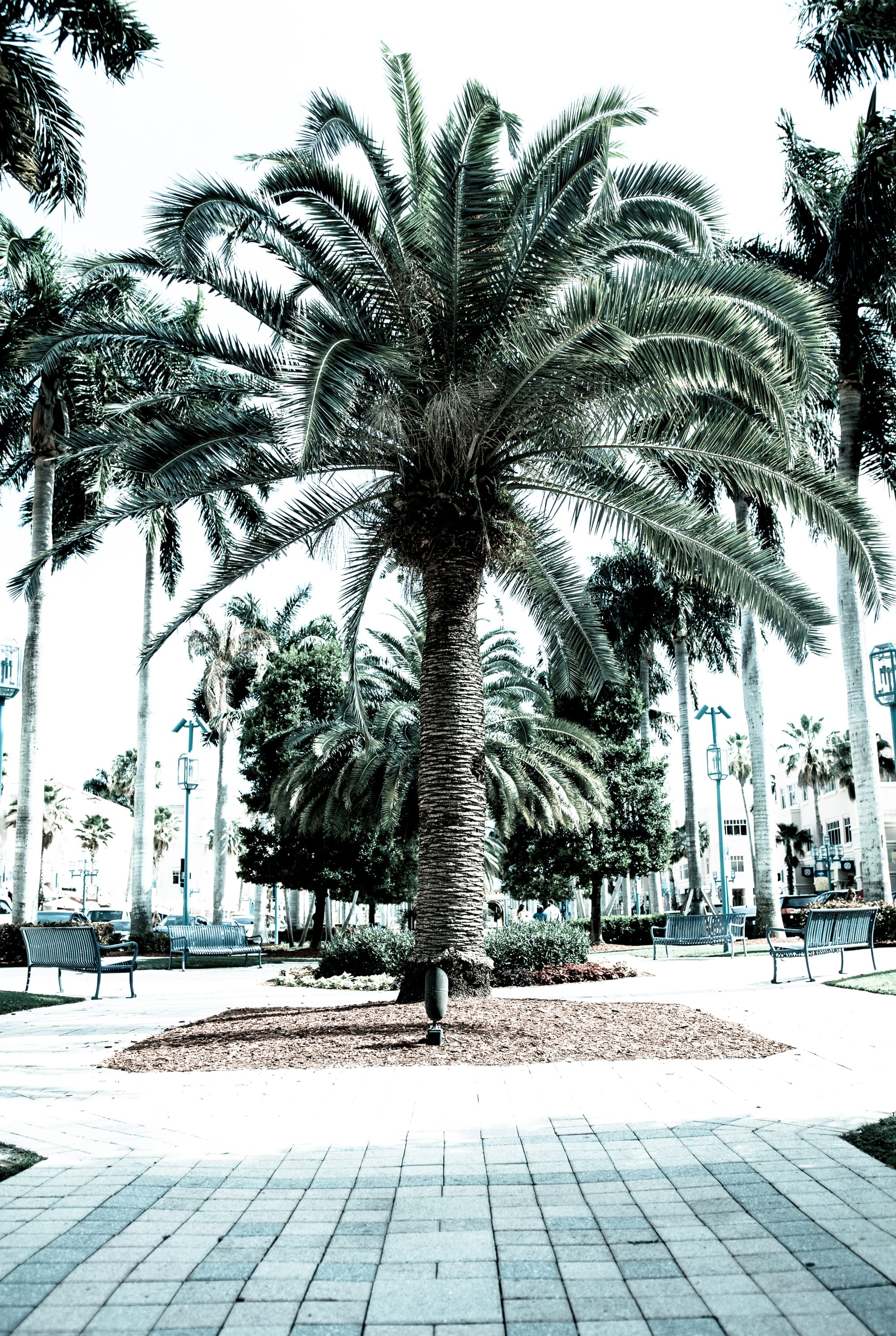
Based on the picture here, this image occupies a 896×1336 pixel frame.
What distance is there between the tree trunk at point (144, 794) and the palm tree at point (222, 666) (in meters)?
8.27

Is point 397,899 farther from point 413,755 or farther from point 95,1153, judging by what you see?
point 95,1153

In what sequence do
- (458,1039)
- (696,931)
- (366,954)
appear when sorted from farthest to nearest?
(696,931), (366,954), (458,1039)

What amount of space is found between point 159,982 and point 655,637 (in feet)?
74.9

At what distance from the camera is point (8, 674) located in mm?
17875

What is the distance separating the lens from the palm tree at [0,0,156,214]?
10898 millimetres

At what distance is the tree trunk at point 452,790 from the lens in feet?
35.0

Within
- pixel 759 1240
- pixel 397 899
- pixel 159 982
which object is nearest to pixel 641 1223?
pixel 759 1240

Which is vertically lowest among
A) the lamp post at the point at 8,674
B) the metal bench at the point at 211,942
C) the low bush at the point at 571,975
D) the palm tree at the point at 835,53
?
the low bush at the point at 571,975

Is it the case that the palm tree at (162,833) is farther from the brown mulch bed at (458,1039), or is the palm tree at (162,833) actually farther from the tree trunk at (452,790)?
the brown mulch bed at (458,1039)

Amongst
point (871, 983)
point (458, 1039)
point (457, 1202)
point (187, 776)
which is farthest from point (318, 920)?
point (457, 1202)

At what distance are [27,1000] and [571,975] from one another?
775 centimetres

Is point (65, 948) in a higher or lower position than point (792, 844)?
lower

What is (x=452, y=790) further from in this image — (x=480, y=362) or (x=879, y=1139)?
(x=879, y=1139)

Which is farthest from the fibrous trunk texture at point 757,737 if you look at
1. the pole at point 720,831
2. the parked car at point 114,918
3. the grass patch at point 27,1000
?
the parked car at point 114,918
